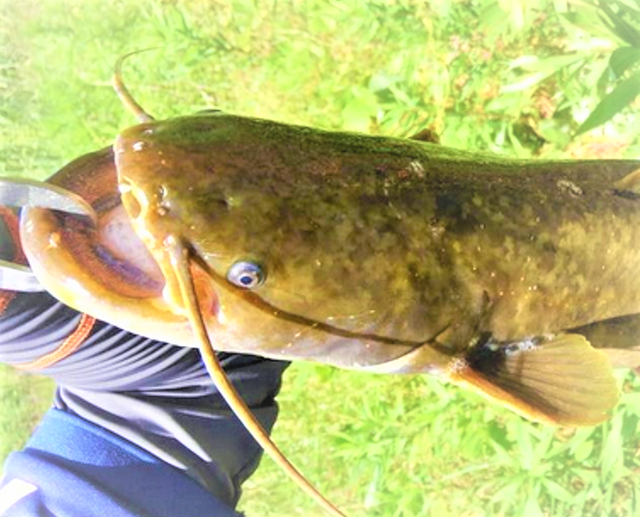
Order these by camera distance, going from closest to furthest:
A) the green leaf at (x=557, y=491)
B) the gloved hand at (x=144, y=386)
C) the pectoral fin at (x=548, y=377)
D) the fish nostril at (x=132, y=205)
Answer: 1. the fish nostril at (x=132, y=205)
2. the pectoral fin at (x=548, y=377)
3. the gloved hand at (x=144, y=386)
4. the green leaf at (x=557, y=491)

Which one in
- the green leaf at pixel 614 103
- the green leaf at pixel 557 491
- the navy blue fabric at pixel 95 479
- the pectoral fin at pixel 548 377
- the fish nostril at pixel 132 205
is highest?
the fish nostril at pixel 132 205

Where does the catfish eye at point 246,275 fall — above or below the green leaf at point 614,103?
above

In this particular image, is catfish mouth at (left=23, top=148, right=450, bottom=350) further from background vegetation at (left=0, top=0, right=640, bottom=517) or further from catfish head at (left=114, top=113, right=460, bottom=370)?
background vegetation at (left=0, top=0, right=640, bottom=517)

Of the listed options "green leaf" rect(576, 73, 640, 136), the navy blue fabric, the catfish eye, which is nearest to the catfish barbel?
the catfish eye

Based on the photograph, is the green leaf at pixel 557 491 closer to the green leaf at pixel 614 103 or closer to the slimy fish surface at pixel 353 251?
the green leaf at pixel 614 103

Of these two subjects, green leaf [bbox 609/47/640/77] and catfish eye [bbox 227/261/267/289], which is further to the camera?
green leaf [bbox 609/47/640/77]

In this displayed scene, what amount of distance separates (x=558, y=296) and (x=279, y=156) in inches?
19.1

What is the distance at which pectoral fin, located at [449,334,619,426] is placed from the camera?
3.87ft

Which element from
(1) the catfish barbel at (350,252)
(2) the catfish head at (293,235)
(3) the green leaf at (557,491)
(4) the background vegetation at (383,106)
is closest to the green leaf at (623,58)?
(4) the background vegetation at (383,106)

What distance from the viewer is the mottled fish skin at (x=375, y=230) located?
101cm

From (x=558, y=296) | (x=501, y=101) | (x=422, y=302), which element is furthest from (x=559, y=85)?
(x=422, y=302)

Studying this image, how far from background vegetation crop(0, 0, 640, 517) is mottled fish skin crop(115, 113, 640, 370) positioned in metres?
1.09

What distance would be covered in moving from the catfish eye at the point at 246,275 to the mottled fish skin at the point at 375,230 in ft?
0.03

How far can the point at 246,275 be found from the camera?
40.1 inches
